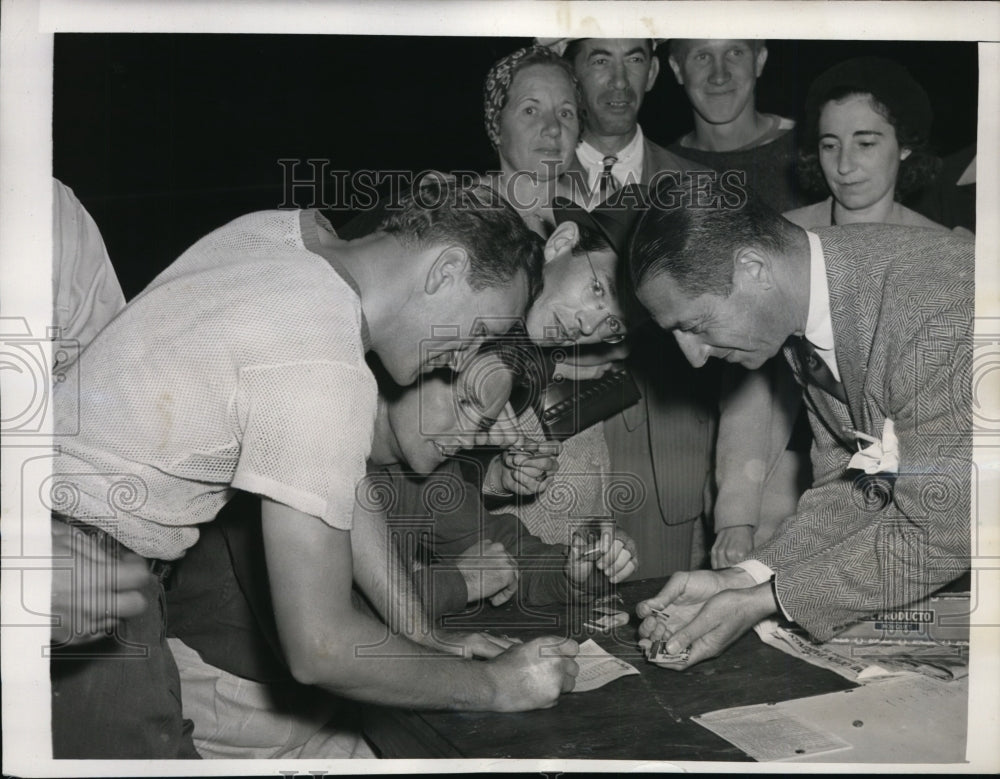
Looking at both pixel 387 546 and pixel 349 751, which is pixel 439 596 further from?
pixel 349 751

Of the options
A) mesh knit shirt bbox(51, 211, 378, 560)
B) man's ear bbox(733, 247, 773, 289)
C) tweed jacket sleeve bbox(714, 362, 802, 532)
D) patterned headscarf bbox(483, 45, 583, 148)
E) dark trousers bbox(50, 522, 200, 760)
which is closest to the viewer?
mesh knit shirt bbox(51, 211, 378, 560)

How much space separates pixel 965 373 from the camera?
2623 mm

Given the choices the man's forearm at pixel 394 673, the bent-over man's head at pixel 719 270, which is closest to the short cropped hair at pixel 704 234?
the bent-over man's head at pixel 719 270

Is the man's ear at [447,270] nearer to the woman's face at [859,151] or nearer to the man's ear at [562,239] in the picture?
the man's ear at [562,239]

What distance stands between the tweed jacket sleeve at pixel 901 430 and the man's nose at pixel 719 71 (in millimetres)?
489

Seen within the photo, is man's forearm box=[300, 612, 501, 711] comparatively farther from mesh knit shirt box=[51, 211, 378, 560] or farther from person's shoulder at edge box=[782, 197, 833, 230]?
person's shoulder at edge box=[782, 197, 833, 230]

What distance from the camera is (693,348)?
276cm

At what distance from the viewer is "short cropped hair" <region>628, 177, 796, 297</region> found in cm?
267

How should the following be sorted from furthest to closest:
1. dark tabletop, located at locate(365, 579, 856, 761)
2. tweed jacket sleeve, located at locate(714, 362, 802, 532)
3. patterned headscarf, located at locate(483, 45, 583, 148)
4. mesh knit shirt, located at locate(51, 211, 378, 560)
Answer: tweed jacket sleeve, located at locate(714, 362, 802, 532) < patterned headscarf, located at locate(483, 45, 583, 148) < dark tabletop, located at locate(365, 579, 856, 761) < mesh knit shirt, located at locate(51, 211, 378, 560)

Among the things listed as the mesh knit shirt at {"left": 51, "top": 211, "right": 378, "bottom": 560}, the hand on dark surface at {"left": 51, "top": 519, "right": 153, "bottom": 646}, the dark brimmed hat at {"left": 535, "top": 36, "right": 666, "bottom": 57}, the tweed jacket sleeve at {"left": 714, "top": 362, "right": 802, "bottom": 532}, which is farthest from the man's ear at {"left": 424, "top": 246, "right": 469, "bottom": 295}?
the hand on dark surface at {"left": 51, "top": 519, "right": 153, "bottom": 646}

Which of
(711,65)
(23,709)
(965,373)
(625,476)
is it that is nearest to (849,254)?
(965,373)

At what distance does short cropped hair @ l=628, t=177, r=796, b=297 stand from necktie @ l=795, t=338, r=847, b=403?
26 centimetres

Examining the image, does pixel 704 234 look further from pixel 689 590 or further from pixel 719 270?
pixel 689 590

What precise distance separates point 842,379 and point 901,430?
0.20m
